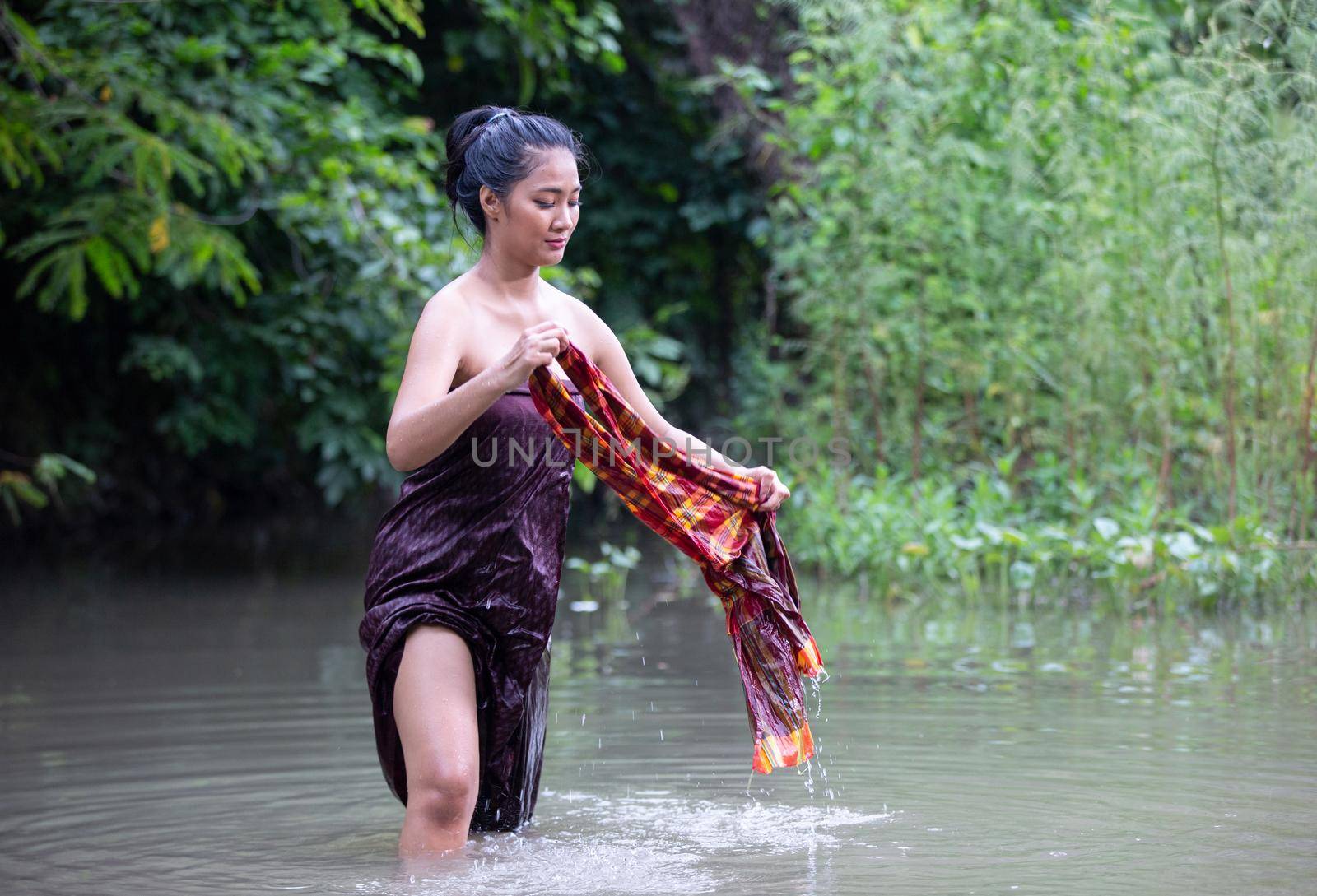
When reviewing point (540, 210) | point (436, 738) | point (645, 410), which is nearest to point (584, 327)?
point (645, 410)

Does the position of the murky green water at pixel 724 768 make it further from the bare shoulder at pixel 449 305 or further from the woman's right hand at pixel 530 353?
the bare shoulder at pixel 449 305

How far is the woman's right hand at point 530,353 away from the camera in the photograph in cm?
324

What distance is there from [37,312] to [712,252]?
6026 mm

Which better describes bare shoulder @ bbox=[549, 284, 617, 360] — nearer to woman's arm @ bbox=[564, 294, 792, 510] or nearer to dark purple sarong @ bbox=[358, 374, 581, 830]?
woman's arm @ bbox=[564, 294, 792, 510]

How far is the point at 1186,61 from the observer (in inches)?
286

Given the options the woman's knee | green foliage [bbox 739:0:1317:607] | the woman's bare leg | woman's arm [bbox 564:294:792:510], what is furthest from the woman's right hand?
green foliage [bbox 739:0:1317:607]

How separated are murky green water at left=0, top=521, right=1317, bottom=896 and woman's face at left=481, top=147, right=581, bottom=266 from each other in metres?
1.37

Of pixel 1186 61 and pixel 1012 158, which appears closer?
pixel 1186 61

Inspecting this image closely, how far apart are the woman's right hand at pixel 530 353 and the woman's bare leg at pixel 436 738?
2.18ft

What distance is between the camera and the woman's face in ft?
11.6

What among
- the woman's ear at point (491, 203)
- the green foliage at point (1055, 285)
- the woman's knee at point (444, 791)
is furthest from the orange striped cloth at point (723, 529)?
the green foliage at point (1055, 285)

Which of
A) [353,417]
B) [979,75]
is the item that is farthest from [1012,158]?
[353,417]

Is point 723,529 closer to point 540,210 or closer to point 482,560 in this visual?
point 482,560

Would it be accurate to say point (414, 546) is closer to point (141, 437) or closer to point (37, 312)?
point (37, 312)
